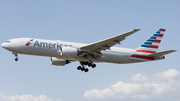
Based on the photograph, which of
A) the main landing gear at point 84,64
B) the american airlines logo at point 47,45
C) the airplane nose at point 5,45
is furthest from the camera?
the main landing gear at point 84,64

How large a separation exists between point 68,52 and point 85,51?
242cm

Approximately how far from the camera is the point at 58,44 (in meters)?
34.4

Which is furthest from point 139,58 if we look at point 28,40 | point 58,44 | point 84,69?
point 28,40

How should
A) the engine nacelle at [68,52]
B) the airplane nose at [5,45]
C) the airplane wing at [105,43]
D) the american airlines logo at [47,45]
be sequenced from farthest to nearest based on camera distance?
the airplane nose at [5,45], the american airlines logo at [47,45], the engine nacelle at [68,52], the airplane wing at [105,43]

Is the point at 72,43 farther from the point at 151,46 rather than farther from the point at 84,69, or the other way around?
the point at 151,46

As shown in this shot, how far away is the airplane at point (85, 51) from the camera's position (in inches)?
1312

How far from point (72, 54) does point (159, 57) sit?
12776 mm

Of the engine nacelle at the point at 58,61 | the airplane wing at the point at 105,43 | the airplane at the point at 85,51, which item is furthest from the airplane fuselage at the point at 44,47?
the engine nacelle at the point at 58,61

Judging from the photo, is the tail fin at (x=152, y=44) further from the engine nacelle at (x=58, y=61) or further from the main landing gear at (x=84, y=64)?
the engine nacelle at (x=58, y=61)

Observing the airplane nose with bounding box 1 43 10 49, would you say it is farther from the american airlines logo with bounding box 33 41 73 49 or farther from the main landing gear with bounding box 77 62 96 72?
the main landing gear with bounding box 77 62 96 72

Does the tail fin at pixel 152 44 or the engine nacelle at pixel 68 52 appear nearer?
the engine nacelle at pixel 68 52

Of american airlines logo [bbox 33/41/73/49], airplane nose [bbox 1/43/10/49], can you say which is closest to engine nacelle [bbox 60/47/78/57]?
american airlines logo [bbox 33/41/73/49]

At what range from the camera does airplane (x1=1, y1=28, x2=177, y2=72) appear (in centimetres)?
3331

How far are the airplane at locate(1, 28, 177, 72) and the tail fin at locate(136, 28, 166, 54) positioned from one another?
1.03 ft
